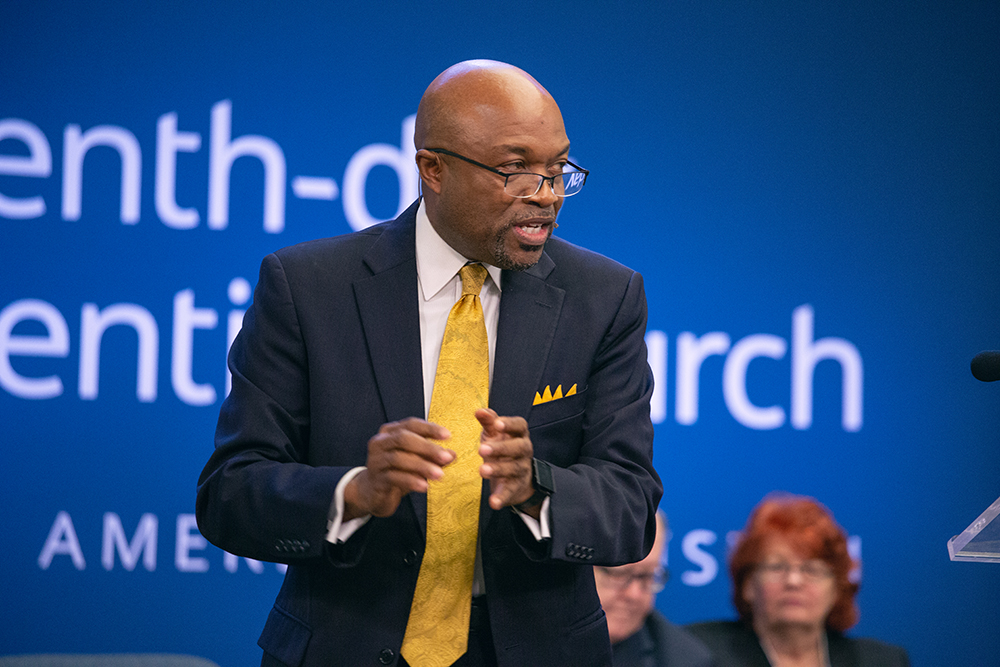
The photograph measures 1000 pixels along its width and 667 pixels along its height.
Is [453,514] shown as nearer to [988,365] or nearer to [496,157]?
[496,157]

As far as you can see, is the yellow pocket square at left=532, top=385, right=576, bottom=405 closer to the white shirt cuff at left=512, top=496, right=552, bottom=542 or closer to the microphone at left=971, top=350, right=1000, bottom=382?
the white shirt cuff at left=512, top=496, right=552, bottom=542

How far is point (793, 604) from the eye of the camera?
3.32 meters

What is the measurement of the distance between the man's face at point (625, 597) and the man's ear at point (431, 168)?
1.95 m

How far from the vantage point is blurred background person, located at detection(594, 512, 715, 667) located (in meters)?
3.35

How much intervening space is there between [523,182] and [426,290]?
256 millimetres

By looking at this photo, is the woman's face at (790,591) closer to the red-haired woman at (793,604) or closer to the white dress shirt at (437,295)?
the red-haired woman at (793,604)

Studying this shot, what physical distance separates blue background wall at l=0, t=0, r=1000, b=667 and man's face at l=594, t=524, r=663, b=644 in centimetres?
24

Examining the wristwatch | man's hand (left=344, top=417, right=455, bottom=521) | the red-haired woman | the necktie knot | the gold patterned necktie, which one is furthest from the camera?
the red-haired woman

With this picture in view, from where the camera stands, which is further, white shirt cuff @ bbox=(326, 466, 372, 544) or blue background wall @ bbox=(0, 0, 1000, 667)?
blue background wall @ bbox=(0, 0, 1000, 667)

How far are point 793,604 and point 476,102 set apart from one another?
2.28 metres

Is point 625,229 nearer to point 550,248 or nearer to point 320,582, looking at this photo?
point 550,248

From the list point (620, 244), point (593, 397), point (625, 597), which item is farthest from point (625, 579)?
point (593, 397)

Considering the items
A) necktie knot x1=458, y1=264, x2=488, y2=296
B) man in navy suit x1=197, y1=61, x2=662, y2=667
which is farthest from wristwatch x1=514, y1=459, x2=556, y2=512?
necktie knot x1=458, y1=264, x2=488, y2=296

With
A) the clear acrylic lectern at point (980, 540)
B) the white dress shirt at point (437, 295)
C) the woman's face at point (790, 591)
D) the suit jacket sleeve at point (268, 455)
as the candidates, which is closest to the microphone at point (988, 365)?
the clear acrylic lectern at point (980, 540)
